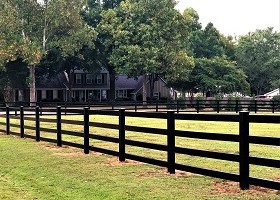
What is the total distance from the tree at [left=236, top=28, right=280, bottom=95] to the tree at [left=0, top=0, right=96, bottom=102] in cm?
3839

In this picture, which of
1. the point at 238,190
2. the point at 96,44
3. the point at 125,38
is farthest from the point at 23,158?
the point at 96,44

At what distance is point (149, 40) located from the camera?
60.5 m

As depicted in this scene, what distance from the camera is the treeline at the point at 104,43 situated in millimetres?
53250

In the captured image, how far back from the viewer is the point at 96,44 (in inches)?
2579

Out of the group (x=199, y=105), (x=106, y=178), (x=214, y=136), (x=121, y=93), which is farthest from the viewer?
(x=121, y=93)

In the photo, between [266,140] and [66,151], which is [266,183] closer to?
[266,140]

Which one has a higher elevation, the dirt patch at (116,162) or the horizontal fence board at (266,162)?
the horizontal fence board at (266,162)

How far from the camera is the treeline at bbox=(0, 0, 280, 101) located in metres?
Answer: 53.2

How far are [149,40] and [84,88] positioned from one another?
73.4 feet

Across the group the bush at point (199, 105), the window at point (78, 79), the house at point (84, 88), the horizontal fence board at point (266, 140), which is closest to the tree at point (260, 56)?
the house at point (84, 88)

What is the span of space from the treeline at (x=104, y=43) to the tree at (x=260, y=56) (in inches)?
582

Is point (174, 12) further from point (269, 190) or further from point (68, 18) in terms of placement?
point (269, 190)

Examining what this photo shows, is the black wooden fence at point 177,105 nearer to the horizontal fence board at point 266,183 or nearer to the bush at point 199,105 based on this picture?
the bush at point 199,105

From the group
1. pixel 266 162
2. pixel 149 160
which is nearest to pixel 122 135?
pixel 149 160
